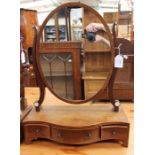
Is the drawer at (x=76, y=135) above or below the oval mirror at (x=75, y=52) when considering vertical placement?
below

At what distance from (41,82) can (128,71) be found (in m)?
0.57

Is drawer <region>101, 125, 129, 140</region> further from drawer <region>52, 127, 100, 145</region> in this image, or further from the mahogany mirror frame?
the mahogany mirror frame

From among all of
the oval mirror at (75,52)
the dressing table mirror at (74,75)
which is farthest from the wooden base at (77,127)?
the oval mirror at (75,52)

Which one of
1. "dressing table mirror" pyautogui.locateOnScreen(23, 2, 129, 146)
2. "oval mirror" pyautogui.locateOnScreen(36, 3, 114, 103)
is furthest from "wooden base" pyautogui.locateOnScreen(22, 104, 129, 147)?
"oval mirror" pyautogui.locateOnScreen(36, 3, 114, 103)

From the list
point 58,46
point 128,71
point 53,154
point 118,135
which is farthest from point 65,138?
point 128,71

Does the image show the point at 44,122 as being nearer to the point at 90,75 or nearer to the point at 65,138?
the point at 65,138

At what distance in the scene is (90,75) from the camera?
123 centimetres

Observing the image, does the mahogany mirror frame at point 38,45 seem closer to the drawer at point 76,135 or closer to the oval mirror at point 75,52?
the oval mirror at point 75,52

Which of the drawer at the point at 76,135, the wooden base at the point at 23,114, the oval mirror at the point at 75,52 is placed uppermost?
the oval mirror at the point at 75,52

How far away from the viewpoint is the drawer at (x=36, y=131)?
113 cm

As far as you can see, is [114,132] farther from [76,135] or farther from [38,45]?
[38,45]

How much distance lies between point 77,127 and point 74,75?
0.89 ft

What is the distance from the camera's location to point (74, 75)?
1.20 meters
